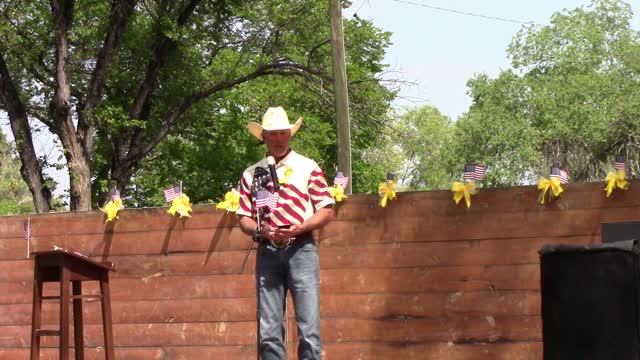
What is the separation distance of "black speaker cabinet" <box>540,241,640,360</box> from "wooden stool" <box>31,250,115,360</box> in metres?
3.27

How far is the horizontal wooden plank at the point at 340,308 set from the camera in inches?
278

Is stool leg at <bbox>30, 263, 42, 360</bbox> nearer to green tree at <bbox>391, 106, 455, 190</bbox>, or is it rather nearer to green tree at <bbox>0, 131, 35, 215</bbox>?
green tree at <bbox>391, 106, 455, 190</bbox>

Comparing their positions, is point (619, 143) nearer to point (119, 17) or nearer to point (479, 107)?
point (479, 107)

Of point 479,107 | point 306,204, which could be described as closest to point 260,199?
point 306,204

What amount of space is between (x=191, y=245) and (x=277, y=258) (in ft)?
8.19

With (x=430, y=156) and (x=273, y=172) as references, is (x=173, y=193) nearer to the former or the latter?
(x=273, y=172)

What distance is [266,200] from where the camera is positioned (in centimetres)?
554

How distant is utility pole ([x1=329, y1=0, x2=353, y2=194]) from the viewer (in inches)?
589

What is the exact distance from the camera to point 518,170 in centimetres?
4781

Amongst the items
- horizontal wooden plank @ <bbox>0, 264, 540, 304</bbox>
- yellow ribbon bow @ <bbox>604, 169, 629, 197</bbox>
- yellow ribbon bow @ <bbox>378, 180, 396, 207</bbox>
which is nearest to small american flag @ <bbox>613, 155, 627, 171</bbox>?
yellow ribbon bow @ <bbox>604, 169, 629, 197</bbox>

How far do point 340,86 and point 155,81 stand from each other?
25.9 feet

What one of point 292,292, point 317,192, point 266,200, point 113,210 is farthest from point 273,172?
point 113,210

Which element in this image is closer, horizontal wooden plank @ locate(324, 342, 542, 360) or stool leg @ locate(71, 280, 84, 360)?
horizontal wooden plank @ locate(324, 342, 542, 360)

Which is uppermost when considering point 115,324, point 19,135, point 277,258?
point 19,135
